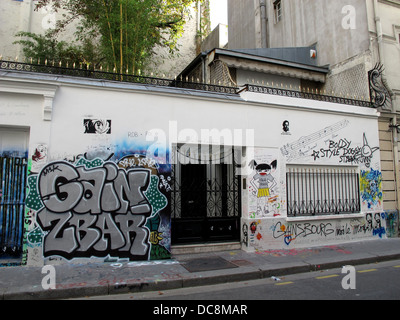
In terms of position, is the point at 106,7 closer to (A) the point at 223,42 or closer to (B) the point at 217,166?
(B) the point at 217,166

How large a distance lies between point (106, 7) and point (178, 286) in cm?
845

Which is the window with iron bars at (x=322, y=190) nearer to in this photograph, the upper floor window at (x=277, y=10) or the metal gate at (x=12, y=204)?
the metal gate at (x=12, y=204)

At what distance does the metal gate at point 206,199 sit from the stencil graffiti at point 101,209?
0.65 m

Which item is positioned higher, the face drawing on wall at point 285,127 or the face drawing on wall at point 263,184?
the face drawing on wall at point 285,127

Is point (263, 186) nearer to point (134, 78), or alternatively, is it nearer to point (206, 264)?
point (206, 264)

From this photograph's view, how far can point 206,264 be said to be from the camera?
632 cm

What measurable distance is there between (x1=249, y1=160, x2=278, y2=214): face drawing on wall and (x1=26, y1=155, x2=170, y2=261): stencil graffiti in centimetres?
244

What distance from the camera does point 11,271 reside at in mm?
5488

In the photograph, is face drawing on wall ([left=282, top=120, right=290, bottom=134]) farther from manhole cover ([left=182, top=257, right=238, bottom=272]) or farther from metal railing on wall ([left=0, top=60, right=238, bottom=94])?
manhole cover ([left=182, top=257, right=238, bottom=272])

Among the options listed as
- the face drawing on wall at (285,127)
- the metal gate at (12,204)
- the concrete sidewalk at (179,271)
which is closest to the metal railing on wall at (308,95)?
the face drawing on wall at (285,127)

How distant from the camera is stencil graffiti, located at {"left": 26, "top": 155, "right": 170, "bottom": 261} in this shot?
5984 mm

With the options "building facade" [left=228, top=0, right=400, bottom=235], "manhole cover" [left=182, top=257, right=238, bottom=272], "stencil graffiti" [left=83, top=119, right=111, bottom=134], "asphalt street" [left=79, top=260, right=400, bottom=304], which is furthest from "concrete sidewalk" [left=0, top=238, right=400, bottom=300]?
"building facade" [left=228, top=0, right=400, bottom=235]

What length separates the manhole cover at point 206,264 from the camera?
6.03 meters
